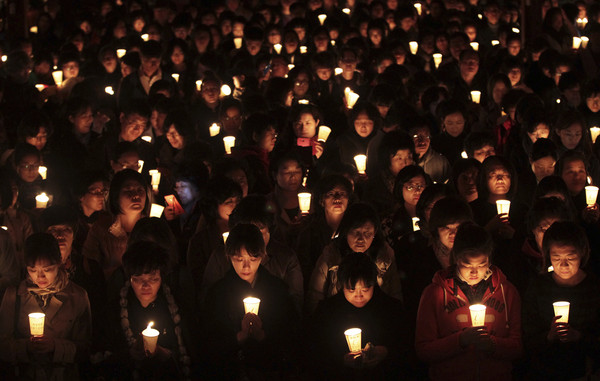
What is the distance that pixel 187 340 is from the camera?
20.8ft

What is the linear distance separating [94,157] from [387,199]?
2.96 metres

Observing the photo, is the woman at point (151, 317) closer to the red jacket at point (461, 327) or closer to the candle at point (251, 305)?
the candle at point (251, 305)

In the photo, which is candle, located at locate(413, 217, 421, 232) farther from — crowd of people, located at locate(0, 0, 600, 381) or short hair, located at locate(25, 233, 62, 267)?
short hair, located at locate(25, 233, 62, 267)

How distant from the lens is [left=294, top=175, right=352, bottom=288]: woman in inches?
Answer: 303

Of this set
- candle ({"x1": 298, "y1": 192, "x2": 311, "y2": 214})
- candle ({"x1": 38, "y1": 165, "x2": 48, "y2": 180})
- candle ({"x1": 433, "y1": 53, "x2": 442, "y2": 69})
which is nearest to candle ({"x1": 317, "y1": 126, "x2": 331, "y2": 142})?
candle ({"x1": 298, "y1": 192, "x2": 311, "y2": 214})

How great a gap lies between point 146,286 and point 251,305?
2.09ft

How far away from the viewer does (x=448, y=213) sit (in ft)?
22.9

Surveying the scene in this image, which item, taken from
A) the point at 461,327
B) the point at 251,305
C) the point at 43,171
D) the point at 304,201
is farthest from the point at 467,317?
the point at 43,171

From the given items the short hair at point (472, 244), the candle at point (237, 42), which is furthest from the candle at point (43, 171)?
the candle at point (237, 42)

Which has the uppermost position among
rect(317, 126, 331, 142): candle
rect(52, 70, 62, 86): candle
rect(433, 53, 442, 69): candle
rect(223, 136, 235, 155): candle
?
rect(433, 53, 442, 69): candle

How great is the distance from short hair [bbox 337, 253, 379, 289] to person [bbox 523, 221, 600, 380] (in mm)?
941

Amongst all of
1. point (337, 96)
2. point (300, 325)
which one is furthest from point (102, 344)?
point (337, 96)

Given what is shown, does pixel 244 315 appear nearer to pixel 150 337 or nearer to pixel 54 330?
pixel 150 337

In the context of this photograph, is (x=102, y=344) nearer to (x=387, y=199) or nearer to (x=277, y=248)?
(x=277, y=248)
